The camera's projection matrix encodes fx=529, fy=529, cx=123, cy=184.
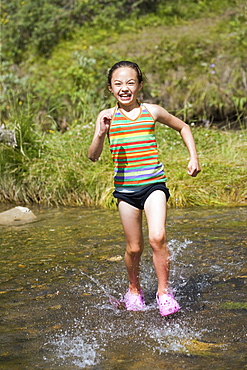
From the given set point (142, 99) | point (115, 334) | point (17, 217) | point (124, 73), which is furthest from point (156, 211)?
point (142, 99)

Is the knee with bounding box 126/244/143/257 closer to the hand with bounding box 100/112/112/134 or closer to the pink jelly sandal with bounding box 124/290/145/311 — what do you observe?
the pink jelly sandal with bounding box 124/290/145/311

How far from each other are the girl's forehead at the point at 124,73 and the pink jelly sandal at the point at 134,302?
142 cm

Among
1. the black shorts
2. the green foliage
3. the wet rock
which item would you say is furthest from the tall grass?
the green foliage

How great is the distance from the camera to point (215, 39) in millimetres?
12055

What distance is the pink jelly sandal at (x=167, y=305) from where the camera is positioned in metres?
3.17

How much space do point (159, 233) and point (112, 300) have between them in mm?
706

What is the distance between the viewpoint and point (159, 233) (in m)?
Answer: 3.19

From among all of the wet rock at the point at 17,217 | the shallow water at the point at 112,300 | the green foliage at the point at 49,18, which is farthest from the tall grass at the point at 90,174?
the green foliage at the point at 49,18

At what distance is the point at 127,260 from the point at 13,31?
11560 millimetres

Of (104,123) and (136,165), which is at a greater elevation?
(104,123)

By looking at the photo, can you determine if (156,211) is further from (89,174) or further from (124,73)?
(89,174)

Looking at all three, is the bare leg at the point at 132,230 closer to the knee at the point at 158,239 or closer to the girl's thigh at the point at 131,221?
the girl's thigh at the point at 131,221

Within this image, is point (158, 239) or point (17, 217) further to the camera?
point (17, 217)

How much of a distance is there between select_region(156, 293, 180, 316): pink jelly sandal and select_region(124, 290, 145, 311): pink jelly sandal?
0.23 m
